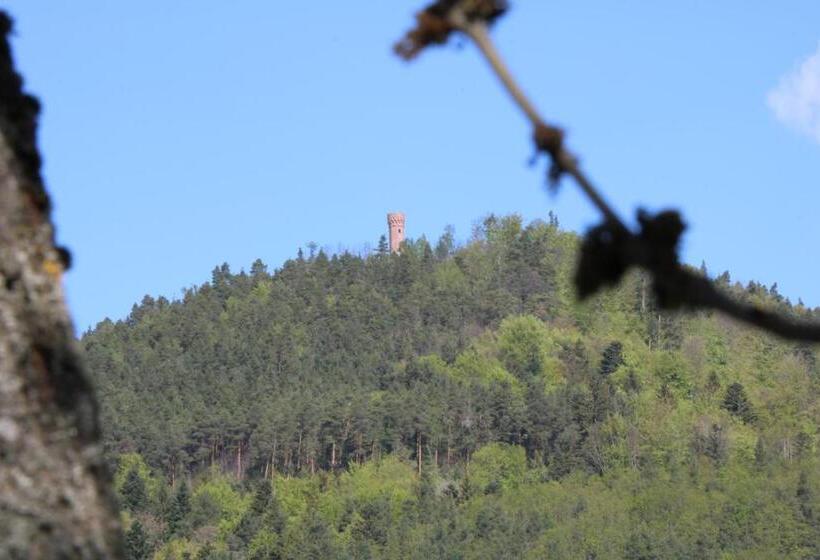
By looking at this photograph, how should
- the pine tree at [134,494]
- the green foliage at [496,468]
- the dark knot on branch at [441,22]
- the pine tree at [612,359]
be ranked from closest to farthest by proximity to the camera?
the dark knot on branch at [441,22]
the pine tree at [134,494]
the green foliage at [496,468]
the pine tree at [612,359]

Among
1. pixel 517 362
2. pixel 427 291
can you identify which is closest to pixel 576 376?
pixel 517 362

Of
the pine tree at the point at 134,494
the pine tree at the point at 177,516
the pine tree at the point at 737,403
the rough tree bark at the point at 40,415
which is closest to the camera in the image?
the rough tree bark at the point at 40,415

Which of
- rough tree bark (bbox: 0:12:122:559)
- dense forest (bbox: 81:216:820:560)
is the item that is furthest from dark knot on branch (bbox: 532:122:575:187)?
dense forest (bbox: 81:216:820:560)

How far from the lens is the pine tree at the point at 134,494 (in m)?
113

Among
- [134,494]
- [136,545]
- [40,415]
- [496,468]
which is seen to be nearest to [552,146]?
[40,415]

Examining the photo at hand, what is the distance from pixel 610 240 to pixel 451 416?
128 m

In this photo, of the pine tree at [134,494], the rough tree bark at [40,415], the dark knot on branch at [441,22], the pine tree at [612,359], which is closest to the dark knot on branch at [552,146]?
the dark knot on branch at [441,22]

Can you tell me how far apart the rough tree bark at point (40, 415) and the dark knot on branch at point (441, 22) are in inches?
28.0

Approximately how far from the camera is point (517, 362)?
150 metres

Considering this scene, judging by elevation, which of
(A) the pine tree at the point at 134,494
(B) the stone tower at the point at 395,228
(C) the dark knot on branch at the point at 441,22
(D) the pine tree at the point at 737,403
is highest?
(B) the stone tower at the point at 395,228

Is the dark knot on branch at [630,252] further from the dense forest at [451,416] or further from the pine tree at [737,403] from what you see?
the pine tree at [737,403]

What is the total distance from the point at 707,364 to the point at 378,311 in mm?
26859

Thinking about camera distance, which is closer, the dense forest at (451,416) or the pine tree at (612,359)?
→ the dense forest at (451,416)

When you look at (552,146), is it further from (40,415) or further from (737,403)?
(737,403)
